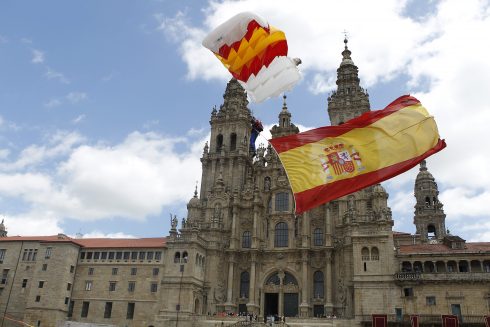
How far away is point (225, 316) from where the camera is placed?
201 feet

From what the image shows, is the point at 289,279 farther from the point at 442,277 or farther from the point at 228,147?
the point at 228,147

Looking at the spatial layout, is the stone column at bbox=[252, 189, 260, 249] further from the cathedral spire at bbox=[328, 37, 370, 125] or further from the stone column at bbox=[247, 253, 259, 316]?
the cathedral spire at bbox=[328, 37, 370, 125]

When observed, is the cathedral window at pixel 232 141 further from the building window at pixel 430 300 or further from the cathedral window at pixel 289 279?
the building window at pixel 430 300

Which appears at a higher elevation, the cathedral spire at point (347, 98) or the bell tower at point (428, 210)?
the cathedral spire at point (347, 98)

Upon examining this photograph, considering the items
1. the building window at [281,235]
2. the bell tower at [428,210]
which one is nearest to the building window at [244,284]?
the building window at [281,235]

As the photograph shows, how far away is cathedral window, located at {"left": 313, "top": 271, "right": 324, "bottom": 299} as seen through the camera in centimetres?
6775

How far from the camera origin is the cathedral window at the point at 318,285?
6775 centimetres

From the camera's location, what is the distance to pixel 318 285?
225 ft

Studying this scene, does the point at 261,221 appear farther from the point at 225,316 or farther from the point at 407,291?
the point at 407,291

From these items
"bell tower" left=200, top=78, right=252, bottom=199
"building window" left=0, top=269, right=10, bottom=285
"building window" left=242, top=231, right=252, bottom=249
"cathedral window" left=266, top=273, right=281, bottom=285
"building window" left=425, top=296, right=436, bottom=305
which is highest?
"bell tower" left=200, top=78, right=252, bottom=199

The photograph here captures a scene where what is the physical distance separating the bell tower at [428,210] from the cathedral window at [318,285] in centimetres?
2601

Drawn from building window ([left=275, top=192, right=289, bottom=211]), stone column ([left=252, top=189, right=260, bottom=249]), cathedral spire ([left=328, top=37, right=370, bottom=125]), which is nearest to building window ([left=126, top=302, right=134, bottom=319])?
stone column ([left=252, top=189, right=260, bottom=249])

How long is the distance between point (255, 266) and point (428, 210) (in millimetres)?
36704

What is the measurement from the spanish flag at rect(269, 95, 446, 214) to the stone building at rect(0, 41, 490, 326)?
4495 centimetres
